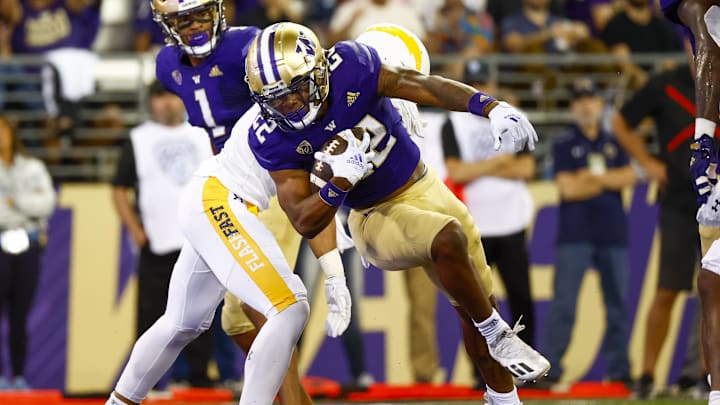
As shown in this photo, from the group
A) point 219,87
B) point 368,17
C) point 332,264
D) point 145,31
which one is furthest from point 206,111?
point 145,31

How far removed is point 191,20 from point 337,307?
1.67m

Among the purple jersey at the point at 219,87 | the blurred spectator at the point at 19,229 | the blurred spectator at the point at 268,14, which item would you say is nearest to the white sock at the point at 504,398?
the purple jersey at the point at 219,87

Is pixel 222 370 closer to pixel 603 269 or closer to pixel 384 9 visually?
pixel 603 269

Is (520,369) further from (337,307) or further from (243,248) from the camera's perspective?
(243,248)

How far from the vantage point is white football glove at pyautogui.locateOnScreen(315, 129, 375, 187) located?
5.37 m

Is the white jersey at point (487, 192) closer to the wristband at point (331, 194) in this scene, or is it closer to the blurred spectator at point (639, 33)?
the blurred spectator at point (639, 33)

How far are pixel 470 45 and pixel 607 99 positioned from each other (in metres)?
1.42

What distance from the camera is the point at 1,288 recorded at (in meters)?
9.64

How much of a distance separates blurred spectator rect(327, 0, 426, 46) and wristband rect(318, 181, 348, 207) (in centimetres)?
570

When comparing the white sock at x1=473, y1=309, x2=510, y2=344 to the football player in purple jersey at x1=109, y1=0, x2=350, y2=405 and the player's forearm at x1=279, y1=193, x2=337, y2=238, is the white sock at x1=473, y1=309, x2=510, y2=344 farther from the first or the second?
the football player in purple jersey at x1=109, y1=0, x2=350, y2=405

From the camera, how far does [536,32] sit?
11680mm

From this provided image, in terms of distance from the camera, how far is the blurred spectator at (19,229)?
31.6 feet

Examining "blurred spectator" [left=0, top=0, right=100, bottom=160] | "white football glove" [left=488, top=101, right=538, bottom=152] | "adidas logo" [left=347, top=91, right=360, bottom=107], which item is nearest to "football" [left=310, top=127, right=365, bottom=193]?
"adidas logo" [left=347, top=91, right=360, bottom=107]

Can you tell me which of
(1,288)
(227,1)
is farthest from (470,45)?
(1,288)
